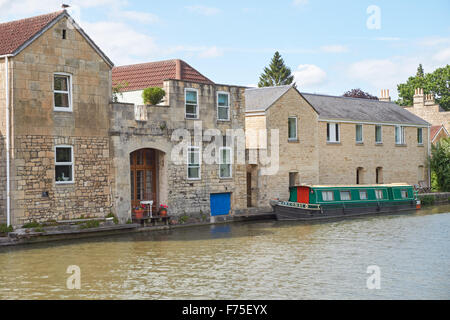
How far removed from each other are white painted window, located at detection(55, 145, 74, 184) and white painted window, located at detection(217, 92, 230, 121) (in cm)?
893

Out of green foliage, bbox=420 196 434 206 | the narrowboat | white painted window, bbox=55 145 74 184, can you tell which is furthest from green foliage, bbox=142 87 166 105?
green foliage, bbox=420 196 434 206

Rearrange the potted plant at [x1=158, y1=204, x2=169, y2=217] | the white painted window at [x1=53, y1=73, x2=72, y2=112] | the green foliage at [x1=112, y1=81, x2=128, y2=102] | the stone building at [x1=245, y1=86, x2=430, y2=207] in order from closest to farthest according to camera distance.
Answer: the white painted window at [x1=53, y1=73, x2=72, y2=112], the potted plant at [x1=158, y1=204, x2=169, y2=217], the green foliage at [x1=112, y1=81, x2=128, y2=102], the stone building at [x1=245, y1=86, x2=430, y2=207]

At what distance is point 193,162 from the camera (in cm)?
2984

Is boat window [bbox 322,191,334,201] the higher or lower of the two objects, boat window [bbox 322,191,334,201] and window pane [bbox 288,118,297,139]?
the lower

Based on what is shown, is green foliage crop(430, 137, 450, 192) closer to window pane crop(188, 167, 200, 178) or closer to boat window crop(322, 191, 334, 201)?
boat window crop(322, 191, 334, 201)

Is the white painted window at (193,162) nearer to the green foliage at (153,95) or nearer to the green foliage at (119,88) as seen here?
the green foliage at (153,95)

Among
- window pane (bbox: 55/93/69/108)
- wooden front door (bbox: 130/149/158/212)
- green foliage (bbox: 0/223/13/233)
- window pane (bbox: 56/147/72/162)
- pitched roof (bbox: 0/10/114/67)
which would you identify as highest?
pitched roof (bbox: 0/10/114/67)

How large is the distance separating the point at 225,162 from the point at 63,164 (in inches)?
374

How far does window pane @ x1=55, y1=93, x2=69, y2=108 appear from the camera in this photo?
24.6 meters

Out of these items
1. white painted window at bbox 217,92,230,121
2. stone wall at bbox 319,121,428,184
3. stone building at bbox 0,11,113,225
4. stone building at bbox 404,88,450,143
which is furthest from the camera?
stone building at bbox 404,88,450,143

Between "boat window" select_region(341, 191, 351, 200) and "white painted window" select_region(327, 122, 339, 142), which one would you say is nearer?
"boat window" select_region(341, 191, 351, 200)

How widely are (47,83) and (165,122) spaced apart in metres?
6.21
